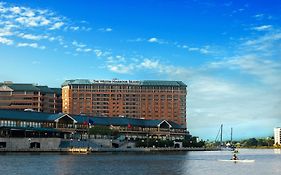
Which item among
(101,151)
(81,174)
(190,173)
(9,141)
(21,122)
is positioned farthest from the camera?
(21,122)

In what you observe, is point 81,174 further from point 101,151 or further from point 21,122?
point 21,122

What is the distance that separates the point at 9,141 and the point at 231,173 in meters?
109

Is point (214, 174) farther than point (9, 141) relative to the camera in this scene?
No

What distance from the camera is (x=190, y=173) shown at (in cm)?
8044

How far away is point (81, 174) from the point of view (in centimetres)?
7494

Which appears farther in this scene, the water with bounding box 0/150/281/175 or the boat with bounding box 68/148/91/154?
the boat with bounding box 68/148/91/154

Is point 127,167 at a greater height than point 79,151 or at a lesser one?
greater

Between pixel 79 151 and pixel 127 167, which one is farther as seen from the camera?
pixel 79 151

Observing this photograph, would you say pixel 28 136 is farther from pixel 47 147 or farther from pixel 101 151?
pixel 101 151

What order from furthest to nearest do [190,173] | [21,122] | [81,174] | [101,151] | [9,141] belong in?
[21,122] < [101,151] < [9,141] < [190,173] < [81,174]

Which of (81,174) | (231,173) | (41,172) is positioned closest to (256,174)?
(231,173)

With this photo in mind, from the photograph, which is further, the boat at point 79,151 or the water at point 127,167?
the boat at point 79,151

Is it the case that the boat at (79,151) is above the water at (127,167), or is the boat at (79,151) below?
below

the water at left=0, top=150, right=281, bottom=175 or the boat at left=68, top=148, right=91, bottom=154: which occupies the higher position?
the water at left=0, top=150, right=281, bottom=175
